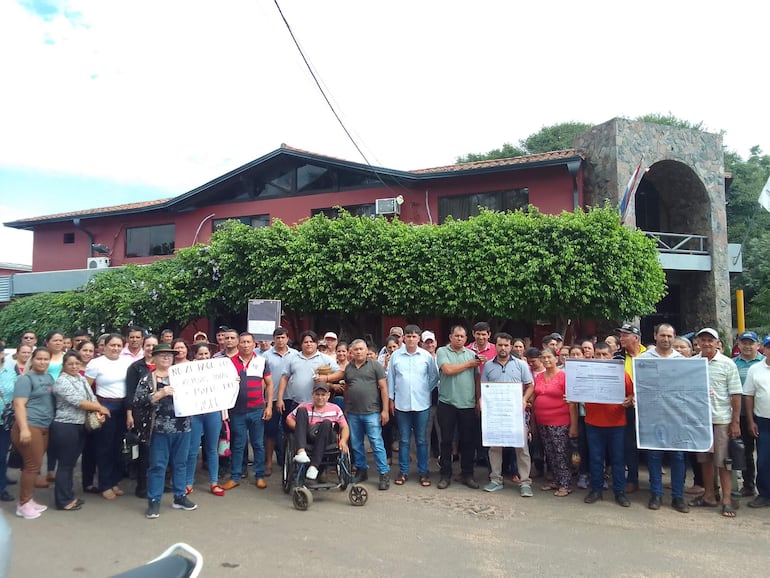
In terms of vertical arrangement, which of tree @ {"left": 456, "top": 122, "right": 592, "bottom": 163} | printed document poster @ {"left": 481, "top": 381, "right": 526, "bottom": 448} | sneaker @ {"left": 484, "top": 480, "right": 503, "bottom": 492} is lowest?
sneaker @ {"left": 484, "top": 480, "right": 503, "bottom": 492}

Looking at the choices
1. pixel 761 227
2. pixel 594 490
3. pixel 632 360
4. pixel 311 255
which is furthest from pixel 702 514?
pixel 761 227

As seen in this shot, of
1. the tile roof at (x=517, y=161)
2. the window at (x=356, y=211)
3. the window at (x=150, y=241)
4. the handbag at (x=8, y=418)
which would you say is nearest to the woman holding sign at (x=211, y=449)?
the handbag at (x=8, y=418)

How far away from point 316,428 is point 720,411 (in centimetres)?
434

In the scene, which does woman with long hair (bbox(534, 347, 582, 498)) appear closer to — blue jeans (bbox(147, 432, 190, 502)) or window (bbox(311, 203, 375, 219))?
blue jeans (bbox(147, 432, 190, 502))

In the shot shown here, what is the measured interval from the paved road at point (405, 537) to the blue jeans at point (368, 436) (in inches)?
16.0

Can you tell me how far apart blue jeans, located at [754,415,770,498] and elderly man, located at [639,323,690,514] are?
861 millimetres

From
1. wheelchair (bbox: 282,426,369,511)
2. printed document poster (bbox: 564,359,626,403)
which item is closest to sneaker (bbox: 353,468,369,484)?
wheelchair (bbox: 282,426,369,511)

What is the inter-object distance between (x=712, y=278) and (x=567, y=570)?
1483 cm

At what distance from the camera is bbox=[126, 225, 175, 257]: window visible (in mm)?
20750

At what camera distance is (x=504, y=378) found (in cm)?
666

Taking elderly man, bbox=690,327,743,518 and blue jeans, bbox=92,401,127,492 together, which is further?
blue jeans, bbox=92,401,127,492

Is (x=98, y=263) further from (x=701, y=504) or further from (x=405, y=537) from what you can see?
(x=701, y=504)

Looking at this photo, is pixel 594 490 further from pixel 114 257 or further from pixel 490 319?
pixel 114 257

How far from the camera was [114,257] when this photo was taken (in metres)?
21.5
